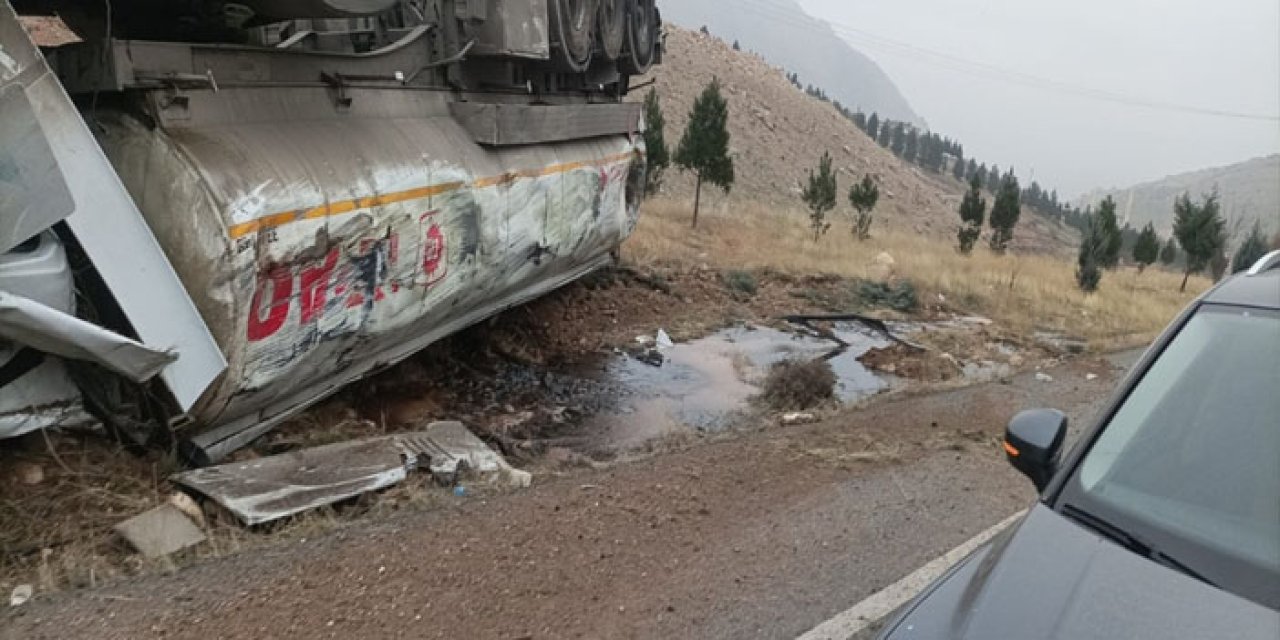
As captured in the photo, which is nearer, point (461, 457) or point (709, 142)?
point (461, 457)

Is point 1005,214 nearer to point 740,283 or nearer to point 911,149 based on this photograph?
point 740,283

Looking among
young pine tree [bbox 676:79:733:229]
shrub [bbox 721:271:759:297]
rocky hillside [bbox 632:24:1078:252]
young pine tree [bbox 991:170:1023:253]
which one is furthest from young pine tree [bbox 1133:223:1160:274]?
shrub [bbox 721:271:759:297]

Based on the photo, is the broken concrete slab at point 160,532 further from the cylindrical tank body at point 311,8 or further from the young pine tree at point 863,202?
the young pine tree at point 863,202

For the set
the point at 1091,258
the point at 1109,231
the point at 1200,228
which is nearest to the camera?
the point at 1091,258

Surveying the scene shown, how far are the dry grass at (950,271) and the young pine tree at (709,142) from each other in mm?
1269

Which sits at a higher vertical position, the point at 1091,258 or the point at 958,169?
the point at 958,169

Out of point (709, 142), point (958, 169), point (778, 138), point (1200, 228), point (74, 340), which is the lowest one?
point (74, 340)

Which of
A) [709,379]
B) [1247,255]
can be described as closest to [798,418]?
[709,379]

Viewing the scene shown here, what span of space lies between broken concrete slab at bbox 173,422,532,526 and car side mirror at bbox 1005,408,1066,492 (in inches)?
121

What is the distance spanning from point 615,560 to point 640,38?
9.08 m

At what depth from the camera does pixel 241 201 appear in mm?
4367

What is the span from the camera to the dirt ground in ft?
12.5

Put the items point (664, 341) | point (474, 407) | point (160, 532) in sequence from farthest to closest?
point (664, 341) → point (474, 407) → point (160, 532)

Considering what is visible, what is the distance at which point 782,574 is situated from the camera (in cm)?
392
